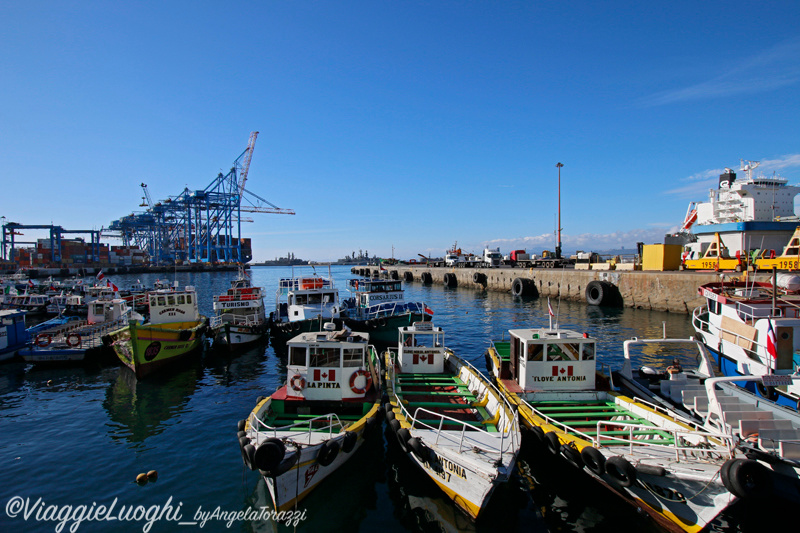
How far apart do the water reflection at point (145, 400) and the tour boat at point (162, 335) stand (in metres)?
0.88

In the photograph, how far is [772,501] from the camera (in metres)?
8.58

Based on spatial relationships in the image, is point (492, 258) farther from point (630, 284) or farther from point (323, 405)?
point (323, 405)

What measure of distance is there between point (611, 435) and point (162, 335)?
21844 mm

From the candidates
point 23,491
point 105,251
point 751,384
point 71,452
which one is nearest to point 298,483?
point 23,491

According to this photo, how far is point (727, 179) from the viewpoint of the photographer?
44.1 metres

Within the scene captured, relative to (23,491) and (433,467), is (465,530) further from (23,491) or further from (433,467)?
(23,491)

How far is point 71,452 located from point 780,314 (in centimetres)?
2585

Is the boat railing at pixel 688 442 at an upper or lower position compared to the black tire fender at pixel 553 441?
upper

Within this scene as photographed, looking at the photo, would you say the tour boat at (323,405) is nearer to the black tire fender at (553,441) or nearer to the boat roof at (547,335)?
the black tire fender at (553,441)

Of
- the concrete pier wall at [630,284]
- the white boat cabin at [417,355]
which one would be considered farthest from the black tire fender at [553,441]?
the concrete pier wall at [630,284]

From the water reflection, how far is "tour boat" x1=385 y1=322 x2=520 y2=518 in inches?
355

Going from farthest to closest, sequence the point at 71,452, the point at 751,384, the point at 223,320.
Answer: the point at 223,320, the point at 751,384, the point at 71,452

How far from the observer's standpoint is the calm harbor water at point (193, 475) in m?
9.02

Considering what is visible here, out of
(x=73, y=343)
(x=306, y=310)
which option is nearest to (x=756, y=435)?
(x=306, y=310)
